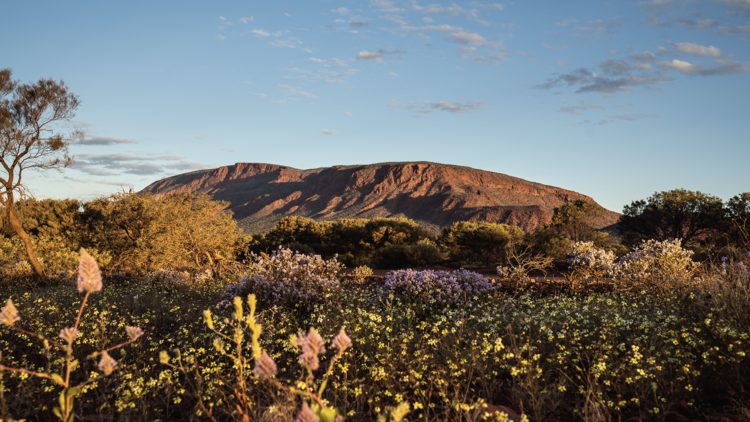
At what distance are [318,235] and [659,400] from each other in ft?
83.5

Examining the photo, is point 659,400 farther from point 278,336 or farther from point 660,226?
point 660,226

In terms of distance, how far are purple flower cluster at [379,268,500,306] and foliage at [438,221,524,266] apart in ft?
42.4

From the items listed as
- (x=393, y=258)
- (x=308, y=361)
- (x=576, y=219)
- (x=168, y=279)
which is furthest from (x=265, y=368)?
(x=576, y=219)

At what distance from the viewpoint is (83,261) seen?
60.7 inches

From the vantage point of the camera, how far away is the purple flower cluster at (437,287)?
5984 millimetres

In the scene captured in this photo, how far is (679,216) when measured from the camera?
26.5 m

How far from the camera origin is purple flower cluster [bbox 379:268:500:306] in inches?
236

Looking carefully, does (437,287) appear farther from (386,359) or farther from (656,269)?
(656,269)

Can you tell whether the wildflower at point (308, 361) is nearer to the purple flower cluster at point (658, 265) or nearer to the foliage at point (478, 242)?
the purple flower cluster at point (658, 265)

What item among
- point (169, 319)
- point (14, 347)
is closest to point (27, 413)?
point (14, 347)

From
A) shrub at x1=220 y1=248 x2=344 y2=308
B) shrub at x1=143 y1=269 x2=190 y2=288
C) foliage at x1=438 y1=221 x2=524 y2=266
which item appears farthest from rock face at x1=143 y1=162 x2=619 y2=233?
shrub at x1=220 y1=248 x2=344 y2=308

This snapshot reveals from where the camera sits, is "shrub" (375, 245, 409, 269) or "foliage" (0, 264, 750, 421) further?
"shrub" (375, 245, 409, 269)

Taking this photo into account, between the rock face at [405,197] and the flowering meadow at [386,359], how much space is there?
56716mm

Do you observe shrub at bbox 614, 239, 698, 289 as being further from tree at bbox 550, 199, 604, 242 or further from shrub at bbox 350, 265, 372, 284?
tree at bbox 550, 199, 604, 242
